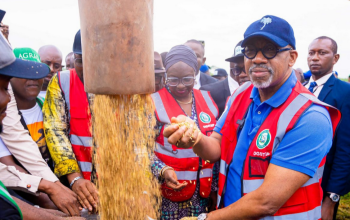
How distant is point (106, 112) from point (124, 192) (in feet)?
2.06

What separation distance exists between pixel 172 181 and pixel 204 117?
75 cm

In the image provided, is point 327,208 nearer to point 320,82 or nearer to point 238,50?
point 320,82

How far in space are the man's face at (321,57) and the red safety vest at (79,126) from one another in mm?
3156

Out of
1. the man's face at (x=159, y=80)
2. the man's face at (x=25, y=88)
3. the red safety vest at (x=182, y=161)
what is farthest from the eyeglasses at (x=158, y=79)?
the man's face at (x=25, y=88)

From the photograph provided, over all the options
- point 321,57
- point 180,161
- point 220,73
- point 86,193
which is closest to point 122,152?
point 86,193

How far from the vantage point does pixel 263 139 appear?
74.8 inches

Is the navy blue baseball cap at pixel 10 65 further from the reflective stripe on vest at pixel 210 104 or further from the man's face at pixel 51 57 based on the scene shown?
the man's face at pixel 51 57

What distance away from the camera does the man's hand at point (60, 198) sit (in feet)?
7.09

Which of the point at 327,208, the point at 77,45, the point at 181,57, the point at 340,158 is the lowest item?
the point at 327,208

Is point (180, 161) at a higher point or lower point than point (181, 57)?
lower

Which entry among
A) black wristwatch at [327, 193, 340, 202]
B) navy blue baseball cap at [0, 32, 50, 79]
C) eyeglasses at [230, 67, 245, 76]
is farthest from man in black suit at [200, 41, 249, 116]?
navy blue baseball cap at [0, 32, 50, 79]

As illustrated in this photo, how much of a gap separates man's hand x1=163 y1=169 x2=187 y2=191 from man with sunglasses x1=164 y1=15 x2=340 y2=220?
1.36 ft

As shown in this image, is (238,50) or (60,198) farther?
(238,50)

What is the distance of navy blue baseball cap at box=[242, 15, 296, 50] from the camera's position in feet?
6.59
